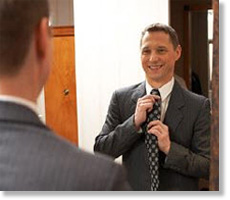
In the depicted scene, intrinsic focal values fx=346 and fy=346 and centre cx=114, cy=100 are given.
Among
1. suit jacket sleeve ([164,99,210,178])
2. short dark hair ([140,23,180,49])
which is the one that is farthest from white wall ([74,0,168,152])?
suit jacket sleeve ([164,99,210,178])

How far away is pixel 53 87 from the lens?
0.62m

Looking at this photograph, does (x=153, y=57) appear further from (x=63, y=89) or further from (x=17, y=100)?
(x=17, y=100)

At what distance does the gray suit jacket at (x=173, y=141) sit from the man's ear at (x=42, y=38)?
0.29m

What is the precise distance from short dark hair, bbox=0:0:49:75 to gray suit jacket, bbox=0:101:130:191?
50mm

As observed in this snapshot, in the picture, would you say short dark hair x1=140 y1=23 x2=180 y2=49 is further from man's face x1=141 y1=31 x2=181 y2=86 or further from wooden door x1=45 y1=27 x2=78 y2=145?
wooden door x1=45 y1=27 x2=78 y2=145

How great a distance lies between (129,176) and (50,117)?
18 cm

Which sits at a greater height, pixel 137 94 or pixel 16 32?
pixel 16 32

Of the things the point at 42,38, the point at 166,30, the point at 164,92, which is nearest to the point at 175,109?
the point at 164,92

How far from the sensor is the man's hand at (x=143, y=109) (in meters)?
0.65

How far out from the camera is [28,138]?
369 millimetres

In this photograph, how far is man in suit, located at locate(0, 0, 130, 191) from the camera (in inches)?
14.4

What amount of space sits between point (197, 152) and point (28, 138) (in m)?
0.37

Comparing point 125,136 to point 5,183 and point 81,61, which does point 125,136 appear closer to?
point 81,61

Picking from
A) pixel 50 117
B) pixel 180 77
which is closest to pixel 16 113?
pixel 50 117
